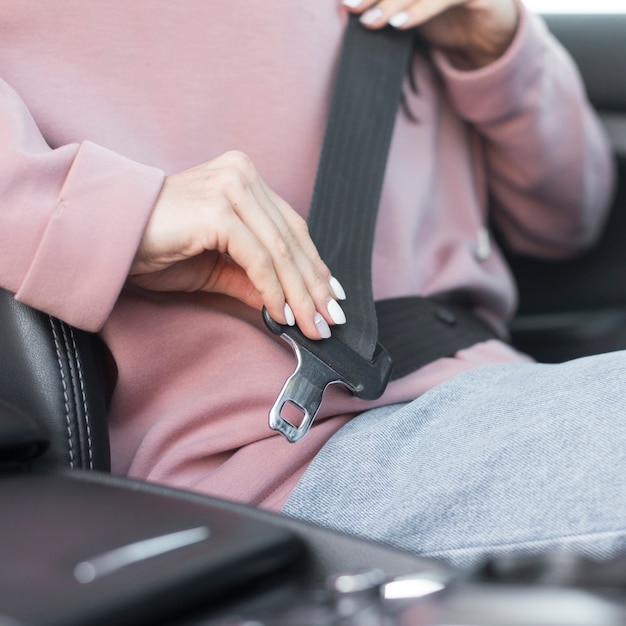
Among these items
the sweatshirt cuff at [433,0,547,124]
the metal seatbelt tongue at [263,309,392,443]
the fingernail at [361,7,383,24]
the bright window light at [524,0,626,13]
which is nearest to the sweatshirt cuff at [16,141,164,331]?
the metal seatbelt tongue at [263,309,392,443]

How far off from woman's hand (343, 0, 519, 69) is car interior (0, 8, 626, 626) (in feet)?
1.61

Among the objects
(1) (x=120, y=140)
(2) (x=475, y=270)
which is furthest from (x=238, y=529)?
(2) (x=475, y=270)

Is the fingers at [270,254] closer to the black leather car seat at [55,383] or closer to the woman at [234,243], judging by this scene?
the woman at [234,243]

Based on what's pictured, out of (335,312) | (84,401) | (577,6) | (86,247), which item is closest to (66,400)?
(84,401)

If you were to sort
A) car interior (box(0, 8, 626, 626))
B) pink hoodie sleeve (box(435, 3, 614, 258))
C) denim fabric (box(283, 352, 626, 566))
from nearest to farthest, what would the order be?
car interior (box(0, 8, 626, 626)) → denim fabric (box(283, 352, 626, 566)) → pink hoodie sleeve (box(435, 3, 614, 258))

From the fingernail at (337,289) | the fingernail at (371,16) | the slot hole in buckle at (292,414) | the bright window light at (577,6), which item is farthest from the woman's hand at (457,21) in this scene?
Answer: the slot hole in buckle at (292,414)

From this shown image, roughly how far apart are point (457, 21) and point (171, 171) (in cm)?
43

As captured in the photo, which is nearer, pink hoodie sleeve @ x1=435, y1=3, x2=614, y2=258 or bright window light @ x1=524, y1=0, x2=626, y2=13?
pink hoodie sleeve @ x1=435, y1=3, x2=614, y2=258

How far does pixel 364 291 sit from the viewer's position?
772 mm

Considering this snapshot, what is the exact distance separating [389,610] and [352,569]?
130mm

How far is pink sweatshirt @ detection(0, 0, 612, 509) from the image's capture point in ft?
2.19

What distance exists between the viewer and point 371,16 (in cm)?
93

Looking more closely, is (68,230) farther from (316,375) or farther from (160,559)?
(160,559)

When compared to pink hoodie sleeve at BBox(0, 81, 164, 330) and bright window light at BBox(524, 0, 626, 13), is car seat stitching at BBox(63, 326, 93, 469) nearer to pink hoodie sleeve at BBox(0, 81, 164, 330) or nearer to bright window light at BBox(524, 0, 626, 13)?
pink hoodie sleeve at BBox(0, 81, 164, 330)
